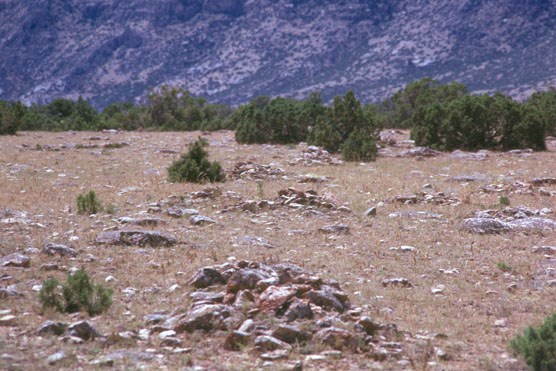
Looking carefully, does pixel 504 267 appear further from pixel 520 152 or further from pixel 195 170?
pixel 520 152

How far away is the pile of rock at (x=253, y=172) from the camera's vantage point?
52.6 ft

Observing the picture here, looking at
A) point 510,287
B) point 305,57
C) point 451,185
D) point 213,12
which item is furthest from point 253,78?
point 510,287

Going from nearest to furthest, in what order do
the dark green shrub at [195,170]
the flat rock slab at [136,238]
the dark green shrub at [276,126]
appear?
the flat rock slab at [136,238] → the dark green shrub at [195,170] → the dark green shrub at [276,126]

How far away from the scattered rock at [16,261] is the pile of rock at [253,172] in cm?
854

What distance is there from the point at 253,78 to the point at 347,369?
9241 centimetres

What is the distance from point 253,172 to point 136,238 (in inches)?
295

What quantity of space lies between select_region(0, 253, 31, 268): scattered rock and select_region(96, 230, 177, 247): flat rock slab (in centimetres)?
125

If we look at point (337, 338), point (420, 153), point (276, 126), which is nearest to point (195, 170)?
point (420, 153)

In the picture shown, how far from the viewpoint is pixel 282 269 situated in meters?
7.01

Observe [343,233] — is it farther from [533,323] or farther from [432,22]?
[432,22]

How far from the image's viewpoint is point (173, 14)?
126125 mm

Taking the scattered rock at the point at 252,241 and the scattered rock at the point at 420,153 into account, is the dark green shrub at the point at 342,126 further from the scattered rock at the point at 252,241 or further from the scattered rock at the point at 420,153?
the scattered rock at the point at 252,241

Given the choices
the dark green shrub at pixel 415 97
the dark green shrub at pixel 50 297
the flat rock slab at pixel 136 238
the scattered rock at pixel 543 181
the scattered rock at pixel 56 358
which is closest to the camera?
the scattered rock at pixel 56 358

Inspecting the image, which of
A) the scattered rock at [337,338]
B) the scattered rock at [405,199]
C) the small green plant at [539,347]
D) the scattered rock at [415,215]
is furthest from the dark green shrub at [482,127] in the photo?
the scattered rock at [337,338]
